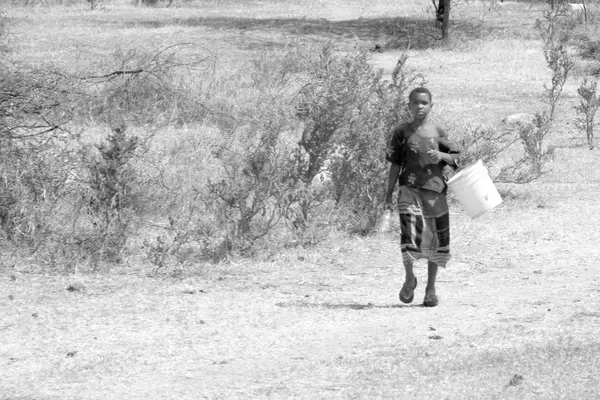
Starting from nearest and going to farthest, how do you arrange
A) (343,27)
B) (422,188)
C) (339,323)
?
(339,323) < (422,188) < (343,27)

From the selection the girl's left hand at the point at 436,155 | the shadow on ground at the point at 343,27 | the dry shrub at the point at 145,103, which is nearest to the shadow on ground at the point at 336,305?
the girl's left hand at the point at 436,155

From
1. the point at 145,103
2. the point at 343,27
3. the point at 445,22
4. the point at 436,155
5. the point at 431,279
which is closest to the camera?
the point at 436,155

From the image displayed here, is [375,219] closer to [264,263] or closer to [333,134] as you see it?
[333,134]

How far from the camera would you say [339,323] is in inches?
256

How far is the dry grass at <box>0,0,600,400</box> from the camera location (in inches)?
208

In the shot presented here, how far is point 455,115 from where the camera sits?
1573 cm

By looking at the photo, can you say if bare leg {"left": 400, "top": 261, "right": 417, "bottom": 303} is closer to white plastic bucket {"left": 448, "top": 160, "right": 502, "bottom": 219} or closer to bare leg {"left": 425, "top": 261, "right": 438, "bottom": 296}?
bare leg {"left": 425, "top": 261, "right": 438, "bottom": 296}

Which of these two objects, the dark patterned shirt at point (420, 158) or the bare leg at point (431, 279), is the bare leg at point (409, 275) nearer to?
the bare leg at point (431, 279)

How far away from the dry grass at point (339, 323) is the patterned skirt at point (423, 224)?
1.10 feet

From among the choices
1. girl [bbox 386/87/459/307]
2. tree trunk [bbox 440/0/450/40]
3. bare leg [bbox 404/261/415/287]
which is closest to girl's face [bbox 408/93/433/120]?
girl [bbox 386/87/459/307]

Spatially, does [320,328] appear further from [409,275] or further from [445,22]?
[445,22]

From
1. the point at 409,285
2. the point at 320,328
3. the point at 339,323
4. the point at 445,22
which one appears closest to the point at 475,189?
the point at 409,285

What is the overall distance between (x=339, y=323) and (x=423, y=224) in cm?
83

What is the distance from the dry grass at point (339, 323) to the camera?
5.29 m
